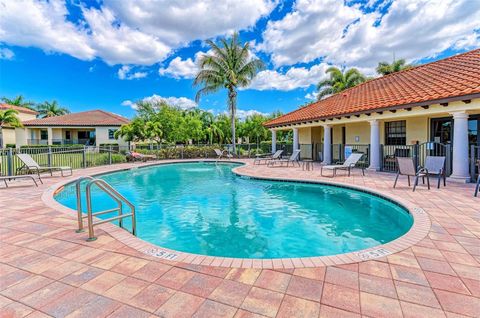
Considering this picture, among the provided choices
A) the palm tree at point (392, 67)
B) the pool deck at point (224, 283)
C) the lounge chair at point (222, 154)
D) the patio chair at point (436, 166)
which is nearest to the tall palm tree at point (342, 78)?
the palm tree at point (392, 67)

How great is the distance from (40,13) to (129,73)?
28.7 m

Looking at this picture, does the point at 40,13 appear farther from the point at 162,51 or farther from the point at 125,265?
the point at 162,51

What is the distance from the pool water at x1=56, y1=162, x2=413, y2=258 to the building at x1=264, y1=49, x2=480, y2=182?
13.9 ft

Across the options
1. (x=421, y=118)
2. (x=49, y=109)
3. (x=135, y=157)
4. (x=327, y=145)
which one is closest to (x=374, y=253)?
(x=421, y=118)

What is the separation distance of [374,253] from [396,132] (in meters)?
→ 12.6

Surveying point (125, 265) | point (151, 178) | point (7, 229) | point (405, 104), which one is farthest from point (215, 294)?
point (151, 178)

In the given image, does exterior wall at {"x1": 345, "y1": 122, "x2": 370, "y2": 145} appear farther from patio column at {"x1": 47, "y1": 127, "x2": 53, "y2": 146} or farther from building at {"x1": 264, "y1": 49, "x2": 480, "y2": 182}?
patio column at {"x1": 47, "y1": 127, "x2": 53, "y2": 146}

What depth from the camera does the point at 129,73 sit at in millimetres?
35906

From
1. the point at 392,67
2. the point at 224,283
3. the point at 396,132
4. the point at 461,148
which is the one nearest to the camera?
the point at 224,283

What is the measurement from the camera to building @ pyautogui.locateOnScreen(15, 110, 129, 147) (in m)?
32.0

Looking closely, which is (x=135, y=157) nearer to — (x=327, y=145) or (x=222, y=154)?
(x=222, y=154)

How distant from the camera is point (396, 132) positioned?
13.8 metres

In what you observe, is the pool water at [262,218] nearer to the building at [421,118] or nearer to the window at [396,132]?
A: the building at [421,118]

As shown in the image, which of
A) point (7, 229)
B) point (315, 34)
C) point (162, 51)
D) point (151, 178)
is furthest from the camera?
point (162, 51)
